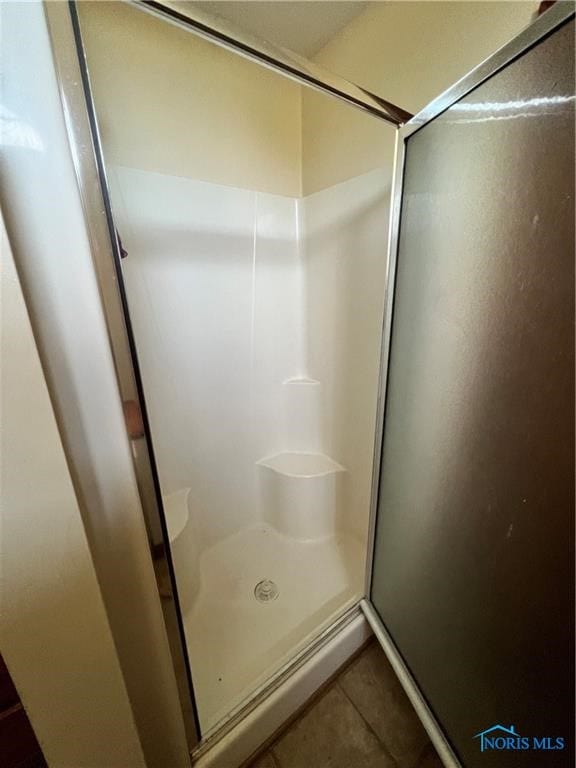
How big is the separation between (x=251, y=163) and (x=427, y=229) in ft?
3.14

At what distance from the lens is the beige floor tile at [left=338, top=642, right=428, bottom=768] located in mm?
878

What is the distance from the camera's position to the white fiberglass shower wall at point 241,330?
1.03 m

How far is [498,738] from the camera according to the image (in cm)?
63

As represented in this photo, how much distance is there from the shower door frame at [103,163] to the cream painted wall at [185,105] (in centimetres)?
71

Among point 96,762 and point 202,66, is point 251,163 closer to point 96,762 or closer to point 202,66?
point 202,66

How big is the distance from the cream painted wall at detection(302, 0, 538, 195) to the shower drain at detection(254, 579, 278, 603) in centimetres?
174

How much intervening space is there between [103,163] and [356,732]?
155 centimetres

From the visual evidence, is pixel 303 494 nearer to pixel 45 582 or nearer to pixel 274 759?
pixel 274 759

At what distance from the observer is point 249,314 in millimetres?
1390

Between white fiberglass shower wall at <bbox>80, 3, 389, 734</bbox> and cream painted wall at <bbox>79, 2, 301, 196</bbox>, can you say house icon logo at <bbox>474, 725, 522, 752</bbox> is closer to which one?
white fiberglass shower wall at <bbox>80, 3, 389, 734</bbox>

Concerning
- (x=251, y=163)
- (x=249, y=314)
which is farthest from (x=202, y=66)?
(x=249, y=314)

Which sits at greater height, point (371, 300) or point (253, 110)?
point (253, 110)

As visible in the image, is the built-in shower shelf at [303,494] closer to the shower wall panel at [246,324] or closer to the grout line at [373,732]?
the shower wall panel at [246,324]

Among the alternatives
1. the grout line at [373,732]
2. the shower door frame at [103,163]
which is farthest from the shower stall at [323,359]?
the grout line at [373,732]
